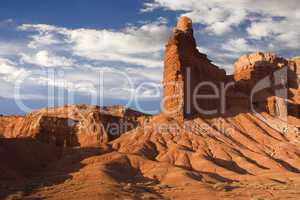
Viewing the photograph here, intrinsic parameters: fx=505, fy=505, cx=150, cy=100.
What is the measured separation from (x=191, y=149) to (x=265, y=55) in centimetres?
4000

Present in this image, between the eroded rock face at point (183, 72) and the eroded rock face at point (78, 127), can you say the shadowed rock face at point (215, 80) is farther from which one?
the eroded rock face at point (78, 127)

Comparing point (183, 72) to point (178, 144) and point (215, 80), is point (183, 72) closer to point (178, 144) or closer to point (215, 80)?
point (215, 80)

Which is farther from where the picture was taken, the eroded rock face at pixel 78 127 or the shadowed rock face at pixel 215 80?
the eroded rock face at pixel 78 127

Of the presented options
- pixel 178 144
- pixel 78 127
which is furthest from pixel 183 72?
pixel 78 127

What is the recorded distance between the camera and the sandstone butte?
5472cm

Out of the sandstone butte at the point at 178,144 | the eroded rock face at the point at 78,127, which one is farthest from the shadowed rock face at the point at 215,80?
the eroded rock face at the point at 78,127

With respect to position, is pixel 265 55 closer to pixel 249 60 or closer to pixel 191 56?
pixel 249 60

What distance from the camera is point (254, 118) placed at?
286 ft

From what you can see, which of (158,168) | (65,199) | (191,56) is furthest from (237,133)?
(65,199)

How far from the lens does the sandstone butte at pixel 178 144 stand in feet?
180

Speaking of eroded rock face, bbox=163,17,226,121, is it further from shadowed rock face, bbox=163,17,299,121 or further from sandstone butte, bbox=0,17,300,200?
sandstone butte, bbox=0,17,300,200

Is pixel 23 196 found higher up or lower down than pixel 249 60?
lower down

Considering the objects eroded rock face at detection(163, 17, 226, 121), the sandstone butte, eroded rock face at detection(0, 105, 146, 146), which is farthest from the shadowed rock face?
eroded rock face at detection(0, 105, 146, 146)

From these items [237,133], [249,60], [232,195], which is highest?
[249,60]
